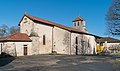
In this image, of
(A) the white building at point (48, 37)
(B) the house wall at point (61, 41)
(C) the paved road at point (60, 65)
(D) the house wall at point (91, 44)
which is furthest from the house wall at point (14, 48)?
(D) the house wall at point (91, 44)

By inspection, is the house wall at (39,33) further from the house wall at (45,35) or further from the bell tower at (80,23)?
the bell tower at (80,23)

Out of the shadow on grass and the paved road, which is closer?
the paved road

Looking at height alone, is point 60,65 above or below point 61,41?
below

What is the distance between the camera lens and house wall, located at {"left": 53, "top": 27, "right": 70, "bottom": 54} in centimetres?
4234

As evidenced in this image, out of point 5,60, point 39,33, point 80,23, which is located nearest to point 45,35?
point 39,33

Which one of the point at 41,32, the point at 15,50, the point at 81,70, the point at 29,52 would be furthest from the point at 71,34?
the point at 81,70

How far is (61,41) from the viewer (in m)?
42.8

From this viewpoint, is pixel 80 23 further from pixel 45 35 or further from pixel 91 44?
pixel 45 35

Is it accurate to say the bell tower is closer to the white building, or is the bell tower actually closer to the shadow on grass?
the white building

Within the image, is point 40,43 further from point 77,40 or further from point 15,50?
point 77,40

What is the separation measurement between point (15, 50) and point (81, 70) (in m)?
24.3

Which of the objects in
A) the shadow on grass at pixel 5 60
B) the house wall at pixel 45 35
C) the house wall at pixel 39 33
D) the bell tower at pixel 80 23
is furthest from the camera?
the bell tower at pixel 80 23

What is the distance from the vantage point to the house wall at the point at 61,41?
42344 mm

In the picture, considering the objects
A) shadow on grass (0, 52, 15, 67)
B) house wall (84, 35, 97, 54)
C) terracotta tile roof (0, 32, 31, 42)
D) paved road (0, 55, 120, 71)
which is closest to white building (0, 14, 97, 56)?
terracotta tile roof (0, 32, 31, 42)
